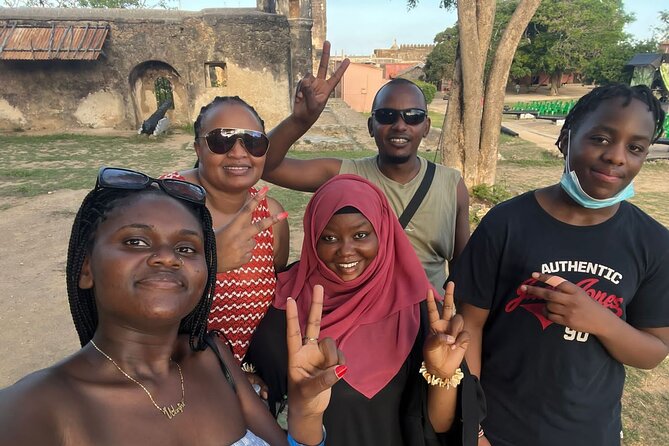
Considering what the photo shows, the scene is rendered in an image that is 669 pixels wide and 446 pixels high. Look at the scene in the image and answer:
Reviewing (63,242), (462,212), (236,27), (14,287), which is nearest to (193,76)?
(236,27)

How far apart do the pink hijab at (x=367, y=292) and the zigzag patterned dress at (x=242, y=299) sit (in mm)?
74

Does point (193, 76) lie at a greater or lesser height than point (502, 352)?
greater

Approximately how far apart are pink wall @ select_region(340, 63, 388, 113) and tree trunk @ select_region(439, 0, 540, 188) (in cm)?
2178

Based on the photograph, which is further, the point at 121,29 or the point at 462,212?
the point at 121,29

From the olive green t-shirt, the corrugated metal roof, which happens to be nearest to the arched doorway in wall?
the corrugated metal roof

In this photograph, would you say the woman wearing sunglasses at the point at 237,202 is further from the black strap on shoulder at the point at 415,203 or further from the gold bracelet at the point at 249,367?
the black strap on shoulder at the point at 415,203

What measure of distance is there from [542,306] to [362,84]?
28.1 metres

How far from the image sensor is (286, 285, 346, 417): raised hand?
1274 millimetres

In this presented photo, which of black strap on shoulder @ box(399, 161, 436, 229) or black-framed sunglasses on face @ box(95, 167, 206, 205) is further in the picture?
black strap on shoulder @ box(399, 161, 436, 229)

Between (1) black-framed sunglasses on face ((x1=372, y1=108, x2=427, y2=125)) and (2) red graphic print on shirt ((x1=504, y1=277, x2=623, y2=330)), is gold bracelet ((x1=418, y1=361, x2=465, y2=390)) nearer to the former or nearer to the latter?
(2) red graphic print on shirt ((x1=504, y1=277, x2=623, y2=330))

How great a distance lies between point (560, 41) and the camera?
3117cm

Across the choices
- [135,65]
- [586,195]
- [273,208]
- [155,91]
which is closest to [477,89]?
[273,208]

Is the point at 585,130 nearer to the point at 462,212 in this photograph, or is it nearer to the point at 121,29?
the point at 462,212

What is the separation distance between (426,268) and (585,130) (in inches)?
40.5
